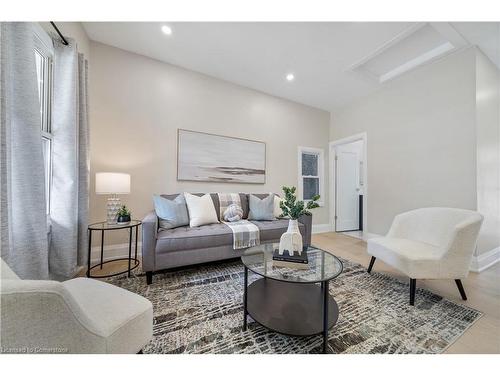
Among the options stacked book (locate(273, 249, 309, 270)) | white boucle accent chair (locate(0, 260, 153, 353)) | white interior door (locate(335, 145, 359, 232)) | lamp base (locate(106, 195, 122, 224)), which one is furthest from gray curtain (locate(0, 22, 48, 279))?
white interior door (locate(335, 145, 359, 232))

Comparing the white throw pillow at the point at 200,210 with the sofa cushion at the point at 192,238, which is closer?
the sofa cushion at the point at 192,238

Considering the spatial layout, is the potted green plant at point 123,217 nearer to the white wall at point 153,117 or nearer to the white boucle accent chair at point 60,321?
the white wall at point 153,117

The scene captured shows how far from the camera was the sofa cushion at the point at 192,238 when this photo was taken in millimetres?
1926

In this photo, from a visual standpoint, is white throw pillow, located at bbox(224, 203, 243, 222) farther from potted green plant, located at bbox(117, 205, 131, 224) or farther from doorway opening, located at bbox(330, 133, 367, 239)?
doorway opening, located at bbox(330, 133, 367, 239)

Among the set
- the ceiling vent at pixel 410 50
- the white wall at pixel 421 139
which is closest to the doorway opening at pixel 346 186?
the white wall at pixel 421 139

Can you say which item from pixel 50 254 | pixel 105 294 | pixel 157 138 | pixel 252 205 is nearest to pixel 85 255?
pixel 50 254

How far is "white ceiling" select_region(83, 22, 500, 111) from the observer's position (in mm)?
2154

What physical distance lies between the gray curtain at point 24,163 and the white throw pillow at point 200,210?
51.1 inches

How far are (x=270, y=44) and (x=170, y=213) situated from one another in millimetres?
2441

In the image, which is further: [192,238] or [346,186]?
[346,186]

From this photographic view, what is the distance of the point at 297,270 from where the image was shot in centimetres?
133

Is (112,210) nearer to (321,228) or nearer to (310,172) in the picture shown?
(310,172)

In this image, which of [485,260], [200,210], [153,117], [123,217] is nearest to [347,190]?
[485,260]

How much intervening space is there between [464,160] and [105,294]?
3842 millimetres
